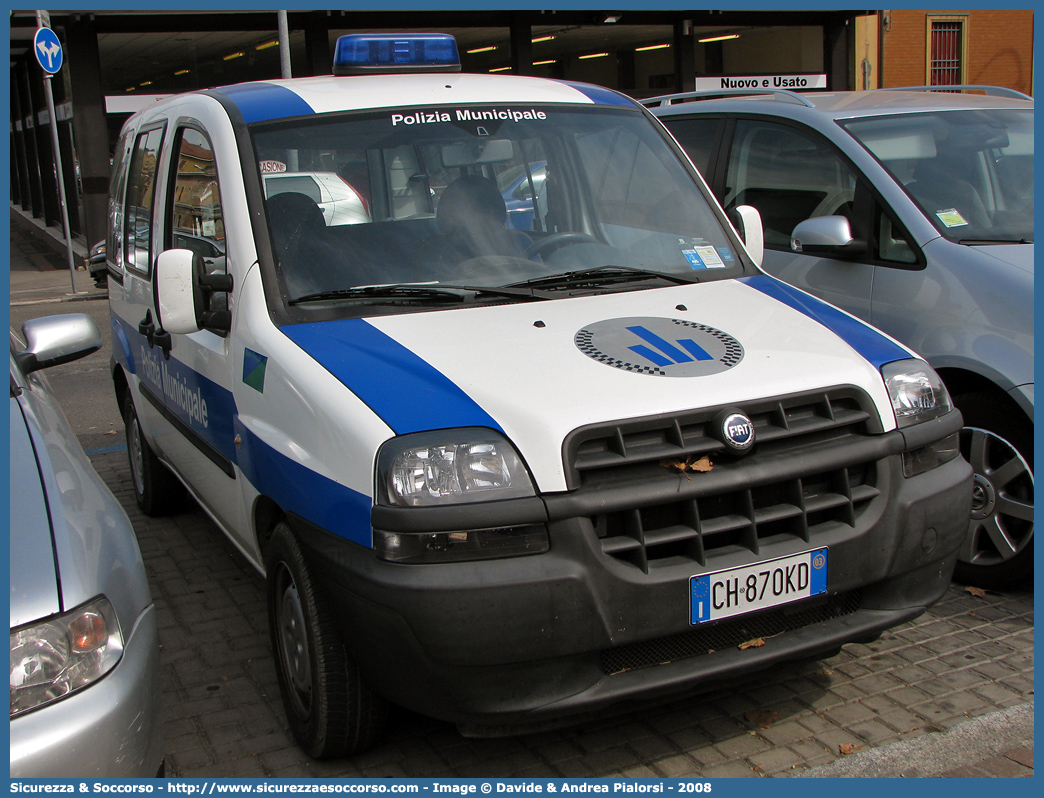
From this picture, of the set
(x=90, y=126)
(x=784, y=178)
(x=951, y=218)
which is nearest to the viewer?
(x=951, y=218)

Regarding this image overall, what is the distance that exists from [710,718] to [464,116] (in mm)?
2344

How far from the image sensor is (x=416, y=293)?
131 inches

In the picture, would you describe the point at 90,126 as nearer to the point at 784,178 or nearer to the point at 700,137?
the point at 700,137

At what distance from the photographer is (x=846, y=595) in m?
2.99

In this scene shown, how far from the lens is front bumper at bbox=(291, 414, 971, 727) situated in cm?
251

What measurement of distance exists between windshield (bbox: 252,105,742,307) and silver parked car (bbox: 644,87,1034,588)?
971mm

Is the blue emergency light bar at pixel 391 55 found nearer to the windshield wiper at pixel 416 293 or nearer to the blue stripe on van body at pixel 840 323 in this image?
the windshield wiper at pixel 416 293

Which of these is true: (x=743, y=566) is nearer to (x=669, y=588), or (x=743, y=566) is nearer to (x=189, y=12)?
(x=669, y=588)

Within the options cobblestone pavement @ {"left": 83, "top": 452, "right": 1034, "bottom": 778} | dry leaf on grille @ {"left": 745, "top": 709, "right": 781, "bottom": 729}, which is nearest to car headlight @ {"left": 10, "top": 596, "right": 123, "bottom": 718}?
cobblestone pavement @ {"left": 83, "top": 452, "right": 1034, "bottom": 778}

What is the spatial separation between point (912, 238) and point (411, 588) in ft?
9.73

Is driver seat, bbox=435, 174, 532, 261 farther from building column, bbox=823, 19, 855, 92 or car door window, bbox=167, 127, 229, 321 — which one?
building column, bbox=823, 19, 855, 92

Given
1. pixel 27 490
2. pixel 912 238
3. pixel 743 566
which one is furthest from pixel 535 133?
pixel 27 490

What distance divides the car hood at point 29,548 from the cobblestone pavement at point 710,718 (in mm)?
1076

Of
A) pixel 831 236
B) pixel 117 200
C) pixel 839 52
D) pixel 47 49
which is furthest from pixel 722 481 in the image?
pixel 839 52
